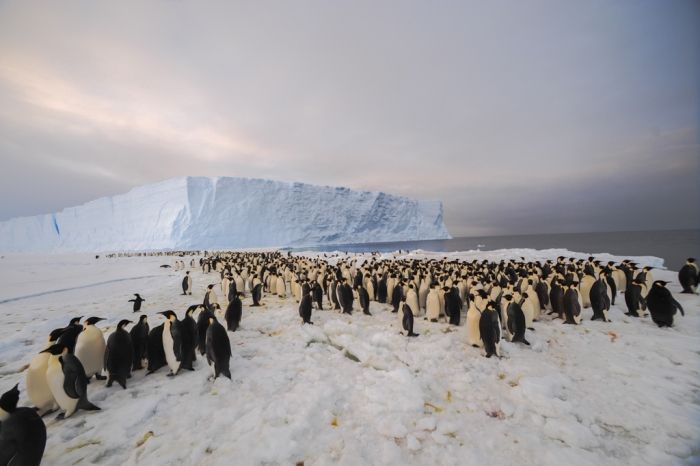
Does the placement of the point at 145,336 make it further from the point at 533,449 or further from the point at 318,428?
the point at 533,449

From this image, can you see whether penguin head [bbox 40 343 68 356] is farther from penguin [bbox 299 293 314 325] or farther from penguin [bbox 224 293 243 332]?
penguin [bbox 299 293 314 325]

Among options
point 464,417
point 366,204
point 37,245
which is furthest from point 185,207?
point 464,417

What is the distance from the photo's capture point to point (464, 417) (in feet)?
10.8

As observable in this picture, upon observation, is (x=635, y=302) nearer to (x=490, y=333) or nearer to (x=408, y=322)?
(x=490, y=333)

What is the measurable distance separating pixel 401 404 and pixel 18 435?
336 cm

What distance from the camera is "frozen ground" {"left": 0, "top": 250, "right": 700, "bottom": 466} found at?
2730 mm

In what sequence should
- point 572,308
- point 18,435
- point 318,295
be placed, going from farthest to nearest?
point 318,295 < point 572,308 < point 18,435

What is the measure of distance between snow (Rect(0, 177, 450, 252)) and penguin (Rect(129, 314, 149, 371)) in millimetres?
51708

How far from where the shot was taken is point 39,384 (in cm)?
309

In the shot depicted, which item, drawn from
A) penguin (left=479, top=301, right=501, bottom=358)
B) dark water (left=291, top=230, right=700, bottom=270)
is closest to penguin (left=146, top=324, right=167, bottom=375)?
penguin (left=479, top=301, right=501, bottom=358)

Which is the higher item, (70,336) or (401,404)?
(70,336)

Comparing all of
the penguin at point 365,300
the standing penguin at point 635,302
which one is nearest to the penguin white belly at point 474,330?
the penguin at point 365,300

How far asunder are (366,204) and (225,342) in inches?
2472

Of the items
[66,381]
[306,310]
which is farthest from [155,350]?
[306,310]
